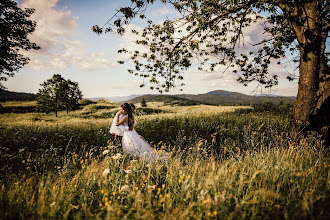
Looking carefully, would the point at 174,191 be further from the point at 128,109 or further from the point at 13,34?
the point at 13,34

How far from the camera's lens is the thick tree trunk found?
5.53 m

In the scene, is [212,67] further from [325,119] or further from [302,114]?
[325,119]

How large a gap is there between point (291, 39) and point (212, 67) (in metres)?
3.81

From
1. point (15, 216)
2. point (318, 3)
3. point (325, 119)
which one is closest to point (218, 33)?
point (318, 3)

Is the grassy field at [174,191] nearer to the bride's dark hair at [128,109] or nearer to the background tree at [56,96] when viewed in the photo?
the bride's dark hair at [128,109]

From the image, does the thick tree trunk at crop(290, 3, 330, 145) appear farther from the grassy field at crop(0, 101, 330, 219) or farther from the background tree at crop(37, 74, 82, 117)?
the background tree at crop(37, 74, 82, 117)

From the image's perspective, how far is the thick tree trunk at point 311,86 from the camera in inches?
218

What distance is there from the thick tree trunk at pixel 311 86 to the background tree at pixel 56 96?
45969 mm

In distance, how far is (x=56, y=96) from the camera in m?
40.4

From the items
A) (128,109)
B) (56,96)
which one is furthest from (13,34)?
(56,96)

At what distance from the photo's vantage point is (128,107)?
7.00m

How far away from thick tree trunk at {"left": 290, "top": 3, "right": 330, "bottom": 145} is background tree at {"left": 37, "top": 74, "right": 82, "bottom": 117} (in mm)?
45969

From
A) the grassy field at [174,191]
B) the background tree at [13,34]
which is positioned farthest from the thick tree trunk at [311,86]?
the background tree at [13,34]

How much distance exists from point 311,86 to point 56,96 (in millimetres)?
47753
